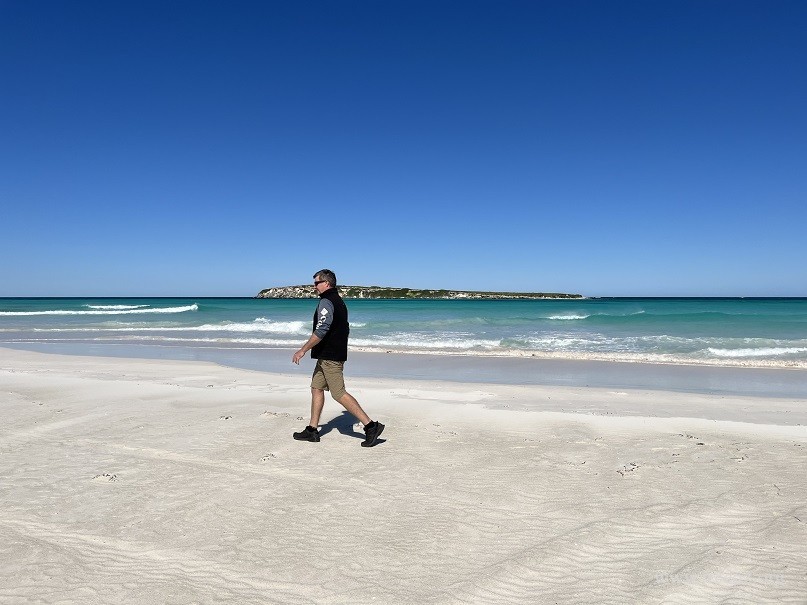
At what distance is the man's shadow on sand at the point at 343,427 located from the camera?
668 cm

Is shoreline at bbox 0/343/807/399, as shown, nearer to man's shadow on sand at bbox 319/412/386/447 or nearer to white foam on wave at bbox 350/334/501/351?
white foam on wave at bbox 350/334/501/351

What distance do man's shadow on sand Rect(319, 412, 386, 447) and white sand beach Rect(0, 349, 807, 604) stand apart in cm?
6

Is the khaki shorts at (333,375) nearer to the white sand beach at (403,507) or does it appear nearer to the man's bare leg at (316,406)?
the man's bare leg at (316,406)

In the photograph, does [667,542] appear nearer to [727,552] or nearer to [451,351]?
[727,552]

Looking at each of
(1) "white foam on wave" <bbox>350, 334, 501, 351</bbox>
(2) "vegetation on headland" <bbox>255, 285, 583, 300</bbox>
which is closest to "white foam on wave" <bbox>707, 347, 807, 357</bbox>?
(1) "white foam on wave" <bbox>350, 334, 501, 351</bbox>

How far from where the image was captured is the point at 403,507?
4.28m

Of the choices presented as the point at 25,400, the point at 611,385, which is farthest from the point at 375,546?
Result: the point at 611,385

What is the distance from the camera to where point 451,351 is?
63.0ft

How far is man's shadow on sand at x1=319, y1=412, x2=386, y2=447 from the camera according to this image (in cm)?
668

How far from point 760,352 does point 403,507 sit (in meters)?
19.0

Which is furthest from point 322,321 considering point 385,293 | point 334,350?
point 385,293

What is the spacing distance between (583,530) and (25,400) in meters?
8.88

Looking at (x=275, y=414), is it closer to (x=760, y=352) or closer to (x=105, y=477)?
(x=105, y=477)

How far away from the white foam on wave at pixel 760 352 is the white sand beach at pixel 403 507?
11.0 metres
